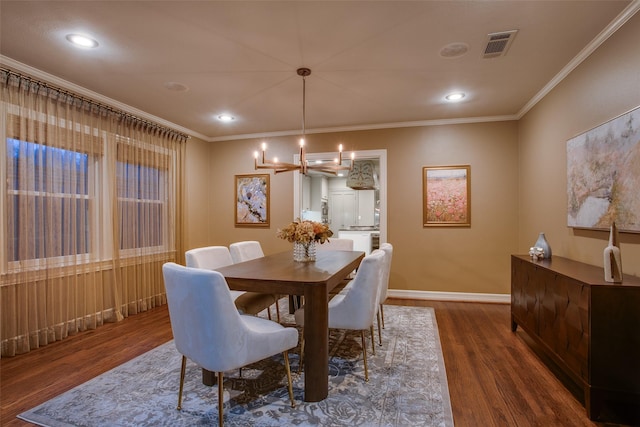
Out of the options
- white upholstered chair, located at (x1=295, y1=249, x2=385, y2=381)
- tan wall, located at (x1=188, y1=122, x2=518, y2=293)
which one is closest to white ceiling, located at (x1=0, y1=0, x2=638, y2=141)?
tan wall, located at (x1=188, y1=122, x2=518, y2=293)

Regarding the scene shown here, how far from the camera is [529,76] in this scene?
3.15 m

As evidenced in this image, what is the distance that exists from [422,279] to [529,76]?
2.85 metres

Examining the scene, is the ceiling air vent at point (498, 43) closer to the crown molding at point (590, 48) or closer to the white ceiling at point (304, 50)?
the white ceiling at point (304, 50)

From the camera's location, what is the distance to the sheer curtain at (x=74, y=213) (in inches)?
111

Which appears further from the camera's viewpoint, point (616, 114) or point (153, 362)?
point (153, 362)

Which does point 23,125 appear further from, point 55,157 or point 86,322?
point 86,322

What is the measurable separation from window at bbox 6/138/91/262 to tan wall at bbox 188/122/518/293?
1862 mm

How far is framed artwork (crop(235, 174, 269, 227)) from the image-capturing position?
17.7ft

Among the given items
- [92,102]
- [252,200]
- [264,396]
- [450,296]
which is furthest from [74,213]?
[450,296]

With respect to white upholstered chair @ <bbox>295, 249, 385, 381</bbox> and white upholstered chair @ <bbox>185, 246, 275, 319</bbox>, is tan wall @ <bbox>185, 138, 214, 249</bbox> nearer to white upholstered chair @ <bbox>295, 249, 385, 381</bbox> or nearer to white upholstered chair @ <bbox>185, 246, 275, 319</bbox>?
white upholstered chair @ <bbox>185, 246, 275, 319</bbox>

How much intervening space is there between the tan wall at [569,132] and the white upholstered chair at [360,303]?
68.2 inches

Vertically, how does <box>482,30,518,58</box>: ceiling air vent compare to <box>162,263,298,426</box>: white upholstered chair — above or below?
above

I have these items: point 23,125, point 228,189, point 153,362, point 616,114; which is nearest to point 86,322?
point 153,362

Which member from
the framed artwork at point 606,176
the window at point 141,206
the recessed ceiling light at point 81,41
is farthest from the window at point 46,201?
the framed artwork at point 606,176
